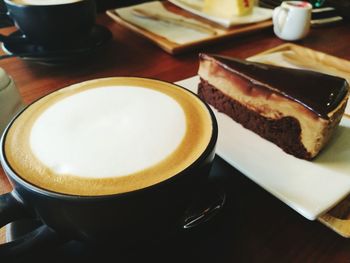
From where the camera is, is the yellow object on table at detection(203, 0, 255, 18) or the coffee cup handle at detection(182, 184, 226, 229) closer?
the coffee cup handle at detection(182, 184, 226, 229)

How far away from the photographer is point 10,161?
0.34 meters

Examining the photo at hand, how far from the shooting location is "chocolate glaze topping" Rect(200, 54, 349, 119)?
59 cm

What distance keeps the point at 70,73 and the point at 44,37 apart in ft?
0.36

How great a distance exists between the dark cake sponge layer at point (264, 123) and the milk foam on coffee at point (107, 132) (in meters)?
0.30

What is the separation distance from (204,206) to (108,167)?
16 cm

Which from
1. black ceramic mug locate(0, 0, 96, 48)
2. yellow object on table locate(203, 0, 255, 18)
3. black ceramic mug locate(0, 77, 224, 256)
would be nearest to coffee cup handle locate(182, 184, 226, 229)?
black ceramic mug locate(0, 77, 224, 256)

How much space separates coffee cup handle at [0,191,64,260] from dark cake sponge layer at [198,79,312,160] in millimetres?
453

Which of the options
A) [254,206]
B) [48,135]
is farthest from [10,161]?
[254,206]

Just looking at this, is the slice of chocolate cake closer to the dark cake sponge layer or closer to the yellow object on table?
the dark cake sponge layer

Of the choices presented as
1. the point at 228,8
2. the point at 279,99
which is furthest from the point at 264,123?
the point at 228,8

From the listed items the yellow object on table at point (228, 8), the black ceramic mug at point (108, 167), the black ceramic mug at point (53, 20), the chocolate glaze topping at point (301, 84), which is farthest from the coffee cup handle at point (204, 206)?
the yellow object on table at point (228, 8)

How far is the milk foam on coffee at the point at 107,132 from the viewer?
1.10ft

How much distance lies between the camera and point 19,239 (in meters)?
0.34

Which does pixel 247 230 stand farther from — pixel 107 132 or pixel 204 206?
pixel 107 132
